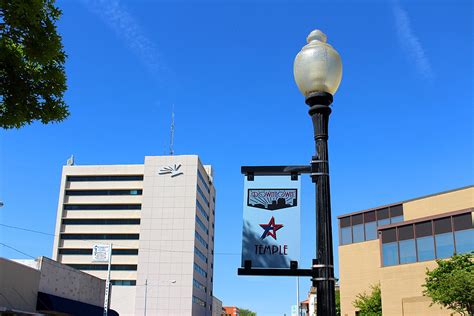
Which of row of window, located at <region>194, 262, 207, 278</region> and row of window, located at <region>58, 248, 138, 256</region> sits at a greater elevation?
row of window, located at <region>58, 248, 138, 256</region>

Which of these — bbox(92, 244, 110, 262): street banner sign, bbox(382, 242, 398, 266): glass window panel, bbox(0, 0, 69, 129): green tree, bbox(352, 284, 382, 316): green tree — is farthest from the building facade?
bbox(0, 0, 69, 129): green tree

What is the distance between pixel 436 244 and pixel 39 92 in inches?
1736

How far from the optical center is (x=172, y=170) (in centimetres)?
9250

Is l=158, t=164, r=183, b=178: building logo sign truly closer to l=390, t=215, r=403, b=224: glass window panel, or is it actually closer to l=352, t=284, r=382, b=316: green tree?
l=390, t=215, r=403, b=224: glass window panel

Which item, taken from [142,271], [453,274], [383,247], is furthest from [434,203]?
[142,271]

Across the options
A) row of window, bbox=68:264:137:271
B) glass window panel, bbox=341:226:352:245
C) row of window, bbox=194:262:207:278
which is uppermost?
glass window panel, bbox=341:226:352:245

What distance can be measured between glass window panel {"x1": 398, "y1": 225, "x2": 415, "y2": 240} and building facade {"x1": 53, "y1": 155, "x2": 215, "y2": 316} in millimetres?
46062

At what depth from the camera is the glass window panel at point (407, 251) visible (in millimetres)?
47991

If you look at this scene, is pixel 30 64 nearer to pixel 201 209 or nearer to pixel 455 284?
pixel 455 284

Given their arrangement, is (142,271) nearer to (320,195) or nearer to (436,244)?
(436,244)

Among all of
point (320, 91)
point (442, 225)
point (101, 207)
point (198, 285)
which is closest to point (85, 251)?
point (101, 207)

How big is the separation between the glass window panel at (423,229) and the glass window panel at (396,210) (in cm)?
1502

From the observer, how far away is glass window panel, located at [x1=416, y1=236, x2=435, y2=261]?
46.5 m

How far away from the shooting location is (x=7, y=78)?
796cm
